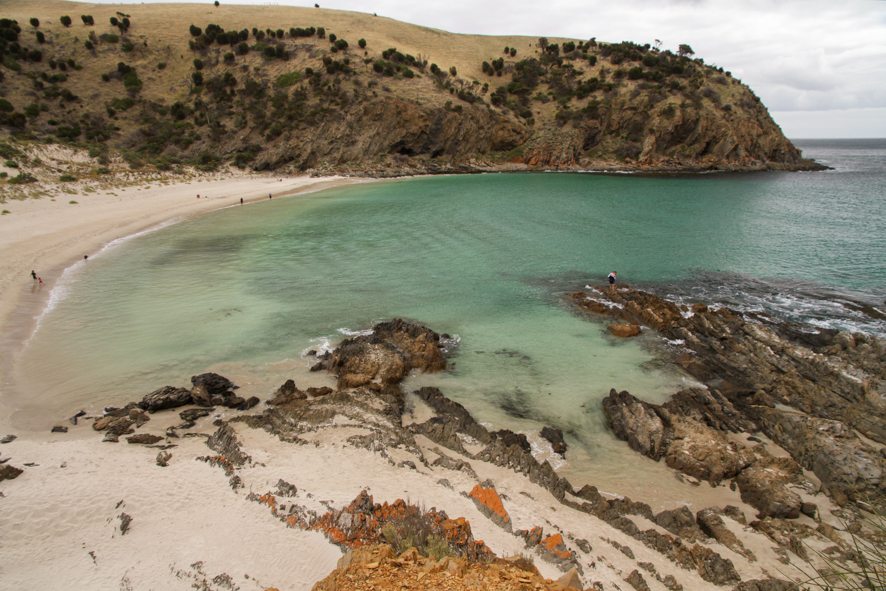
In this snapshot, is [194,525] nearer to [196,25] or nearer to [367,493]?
[367,493]

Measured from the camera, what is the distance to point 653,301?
21094mm

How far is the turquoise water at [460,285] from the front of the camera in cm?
1545

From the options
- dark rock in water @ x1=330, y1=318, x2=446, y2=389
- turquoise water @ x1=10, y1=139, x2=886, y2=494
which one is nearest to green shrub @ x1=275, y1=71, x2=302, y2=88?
turquoise water @ x1=10, y1=139, x2=886, y2=494

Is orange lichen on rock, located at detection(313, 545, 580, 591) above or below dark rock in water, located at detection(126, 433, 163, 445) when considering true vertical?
above

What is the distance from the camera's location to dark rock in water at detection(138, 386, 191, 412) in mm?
13117

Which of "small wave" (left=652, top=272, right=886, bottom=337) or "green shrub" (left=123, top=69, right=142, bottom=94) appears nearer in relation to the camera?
"small wave" (left=652, top=272, right=886, bottom=337)

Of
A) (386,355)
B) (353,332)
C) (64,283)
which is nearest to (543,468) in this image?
(386,355)

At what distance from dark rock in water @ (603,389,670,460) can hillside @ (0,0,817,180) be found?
2568 inches

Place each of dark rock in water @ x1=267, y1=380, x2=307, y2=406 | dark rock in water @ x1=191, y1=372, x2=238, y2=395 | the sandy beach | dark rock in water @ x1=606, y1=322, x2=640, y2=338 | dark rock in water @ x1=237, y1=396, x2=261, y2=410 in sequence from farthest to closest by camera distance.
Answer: dark rock in water @ x1=606, y1=322, x2=640, y2=338 → dark rock in water @ x1=191, y1=372, x2=238, y2=395 → dark rock in water @ x1=267, y1=380, x2=307, y2=406 → dark rock in water @ x1=237, y1=396, x2=261, y2=410 → the sandy beach

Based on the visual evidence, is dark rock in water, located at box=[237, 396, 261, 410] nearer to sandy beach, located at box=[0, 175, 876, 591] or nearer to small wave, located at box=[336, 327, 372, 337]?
sandy beach, located at box=[0, 175, 876, 591]

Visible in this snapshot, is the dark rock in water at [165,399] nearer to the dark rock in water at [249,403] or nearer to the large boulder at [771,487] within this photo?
the dark rock in water at [249,403]

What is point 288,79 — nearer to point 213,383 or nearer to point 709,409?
point 213,383

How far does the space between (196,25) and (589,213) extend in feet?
283

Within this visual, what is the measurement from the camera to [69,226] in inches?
1315
